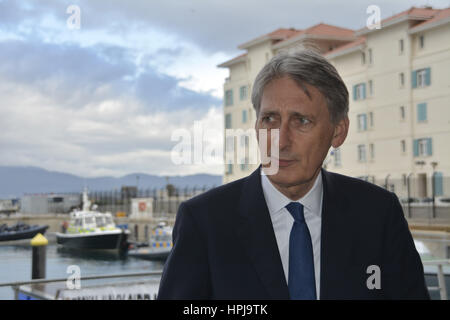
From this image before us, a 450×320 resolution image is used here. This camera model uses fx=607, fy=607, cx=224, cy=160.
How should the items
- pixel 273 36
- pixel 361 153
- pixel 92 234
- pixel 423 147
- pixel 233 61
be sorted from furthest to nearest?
pixel 92 234, pixel 273 36, pixel 233 61, pixel 361 153, pixel 423 147

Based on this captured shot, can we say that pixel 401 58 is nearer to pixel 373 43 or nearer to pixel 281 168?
pixel 373 43

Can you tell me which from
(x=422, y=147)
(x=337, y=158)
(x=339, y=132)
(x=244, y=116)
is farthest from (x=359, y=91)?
(x=339, y=132)

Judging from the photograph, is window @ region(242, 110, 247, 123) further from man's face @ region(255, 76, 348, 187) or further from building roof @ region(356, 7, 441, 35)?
man's face @ region(255, 76, 348, 187)

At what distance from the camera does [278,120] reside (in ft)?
4.21

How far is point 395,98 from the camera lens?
88.4 ft

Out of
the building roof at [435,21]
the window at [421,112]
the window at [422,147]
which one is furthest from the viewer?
the window at [421,112]

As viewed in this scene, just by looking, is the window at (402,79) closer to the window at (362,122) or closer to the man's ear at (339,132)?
the window at (362,122)

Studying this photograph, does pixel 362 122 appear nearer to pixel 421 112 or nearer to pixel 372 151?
pixel 372 151

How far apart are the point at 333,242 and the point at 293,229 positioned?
9 centimetres

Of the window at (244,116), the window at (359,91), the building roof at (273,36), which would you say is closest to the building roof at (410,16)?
the window at (359,91)

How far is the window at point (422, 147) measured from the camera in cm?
2525

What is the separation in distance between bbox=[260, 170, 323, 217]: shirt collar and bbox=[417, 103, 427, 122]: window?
84.5ft

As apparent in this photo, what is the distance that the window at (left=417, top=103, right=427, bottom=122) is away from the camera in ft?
84.3

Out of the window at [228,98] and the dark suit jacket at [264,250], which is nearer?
the dark suit jacket at [264,250]
